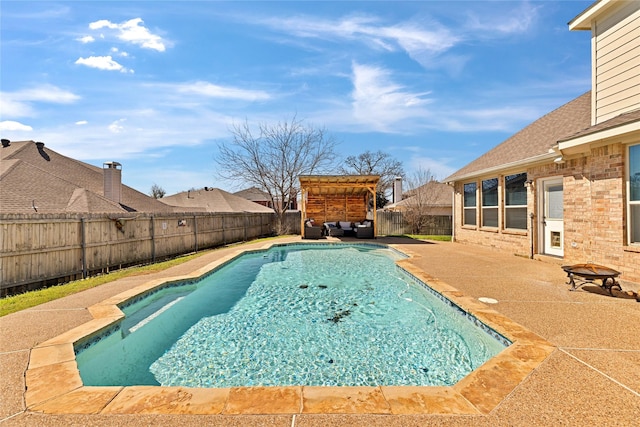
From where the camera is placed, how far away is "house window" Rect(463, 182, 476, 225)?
11758 mm

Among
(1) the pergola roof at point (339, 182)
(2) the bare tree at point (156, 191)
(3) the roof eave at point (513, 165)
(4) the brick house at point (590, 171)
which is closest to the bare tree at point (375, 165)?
(1) the pergola roof at point (339, 182)

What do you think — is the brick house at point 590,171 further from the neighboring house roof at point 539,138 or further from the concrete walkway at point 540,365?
the concrete walkway at point 540,365

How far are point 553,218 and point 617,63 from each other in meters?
3.65

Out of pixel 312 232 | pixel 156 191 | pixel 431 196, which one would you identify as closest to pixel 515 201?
pixel 312 232

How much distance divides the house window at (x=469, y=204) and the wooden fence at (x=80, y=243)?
1115cm

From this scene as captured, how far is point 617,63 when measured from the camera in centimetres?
595

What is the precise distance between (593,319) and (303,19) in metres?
9.87

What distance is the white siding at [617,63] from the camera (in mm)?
5633

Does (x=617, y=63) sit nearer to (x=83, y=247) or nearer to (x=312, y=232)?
(x=312, y=232)

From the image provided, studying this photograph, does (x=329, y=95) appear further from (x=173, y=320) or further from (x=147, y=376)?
(x=147, y=376)

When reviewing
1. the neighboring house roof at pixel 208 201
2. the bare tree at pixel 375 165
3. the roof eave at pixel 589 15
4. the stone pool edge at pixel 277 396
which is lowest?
the stone pool edge at pixel 277 396

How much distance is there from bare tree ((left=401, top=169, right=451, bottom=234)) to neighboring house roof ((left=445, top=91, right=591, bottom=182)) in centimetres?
633

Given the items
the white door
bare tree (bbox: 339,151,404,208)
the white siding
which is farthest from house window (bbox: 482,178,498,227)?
bare tree (bbox: 339,151,404,208)

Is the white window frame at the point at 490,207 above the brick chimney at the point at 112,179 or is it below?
below
